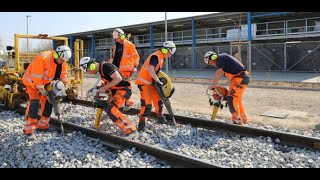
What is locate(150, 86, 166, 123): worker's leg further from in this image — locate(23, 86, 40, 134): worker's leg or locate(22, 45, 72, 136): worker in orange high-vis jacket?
locate(23, 86, 40, 134): worker's leg

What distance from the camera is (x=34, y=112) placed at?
21.5 ft

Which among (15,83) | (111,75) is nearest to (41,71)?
(111,75)

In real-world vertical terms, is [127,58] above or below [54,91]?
above

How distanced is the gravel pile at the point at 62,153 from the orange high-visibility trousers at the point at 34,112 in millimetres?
221

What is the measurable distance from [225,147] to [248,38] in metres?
25.5

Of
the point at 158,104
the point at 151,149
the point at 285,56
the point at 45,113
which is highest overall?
the point at 285,56

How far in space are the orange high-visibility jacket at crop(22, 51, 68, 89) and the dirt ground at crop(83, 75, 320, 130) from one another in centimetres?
437

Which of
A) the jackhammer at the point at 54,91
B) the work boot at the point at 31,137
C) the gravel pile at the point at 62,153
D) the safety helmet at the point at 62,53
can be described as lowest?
the gravel pile at the point at 62,153

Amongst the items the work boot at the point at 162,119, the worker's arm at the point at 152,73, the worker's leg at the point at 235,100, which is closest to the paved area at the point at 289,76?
the worker's leg at the point at 235,100

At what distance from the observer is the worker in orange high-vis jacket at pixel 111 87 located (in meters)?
5.96

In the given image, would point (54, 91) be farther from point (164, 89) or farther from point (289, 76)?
point (289, 76)

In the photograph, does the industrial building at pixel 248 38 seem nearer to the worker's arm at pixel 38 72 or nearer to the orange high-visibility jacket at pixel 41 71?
the orange high-visibility jacket at pixel 41 71
